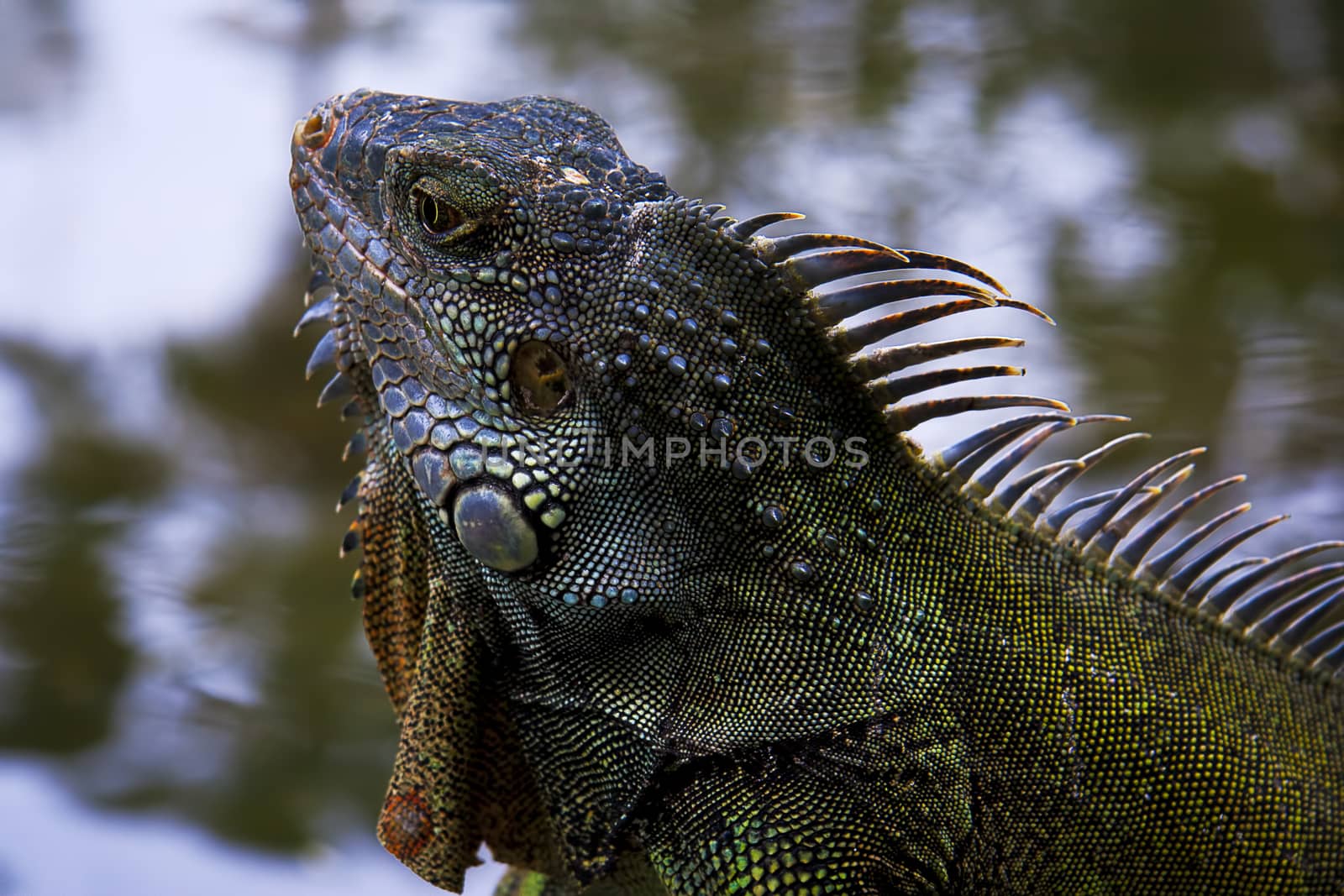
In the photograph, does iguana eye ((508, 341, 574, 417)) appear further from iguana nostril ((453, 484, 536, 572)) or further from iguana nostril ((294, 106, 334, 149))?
iguana nostril ((294, 106, 334, 149))

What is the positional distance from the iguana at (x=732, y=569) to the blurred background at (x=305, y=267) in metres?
2.27

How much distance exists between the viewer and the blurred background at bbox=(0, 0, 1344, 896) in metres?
4.86

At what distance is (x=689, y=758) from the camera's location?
229 centimetres

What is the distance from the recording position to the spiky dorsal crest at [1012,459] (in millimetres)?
2318

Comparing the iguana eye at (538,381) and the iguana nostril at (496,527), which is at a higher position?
the iguana eye at (538,381)

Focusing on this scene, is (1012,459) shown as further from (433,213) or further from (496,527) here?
(433,213)

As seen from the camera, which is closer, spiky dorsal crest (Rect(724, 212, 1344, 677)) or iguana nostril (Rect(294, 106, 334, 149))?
spiky dorsal crest (Rect(724, 212, 1344, 677))

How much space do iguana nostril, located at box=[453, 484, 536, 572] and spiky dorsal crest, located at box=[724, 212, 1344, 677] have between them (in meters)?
0.69

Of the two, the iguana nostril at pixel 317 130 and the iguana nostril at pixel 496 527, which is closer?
the iguana nostril at pixel 496 527

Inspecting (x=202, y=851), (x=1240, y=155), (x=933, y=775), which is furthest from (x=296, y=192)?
(x=1240, y=155)

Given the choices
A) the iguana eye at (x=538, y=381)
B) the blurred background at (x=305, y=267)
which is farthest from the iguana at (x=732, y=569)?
the blurred background at (x=305, y=267)

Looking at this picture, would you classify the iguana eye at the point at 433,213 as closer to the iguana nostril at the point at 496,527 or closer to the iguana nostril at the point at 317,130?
the iguana nostril at the point at 317,130

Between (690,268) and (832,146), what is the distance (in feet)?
24.4

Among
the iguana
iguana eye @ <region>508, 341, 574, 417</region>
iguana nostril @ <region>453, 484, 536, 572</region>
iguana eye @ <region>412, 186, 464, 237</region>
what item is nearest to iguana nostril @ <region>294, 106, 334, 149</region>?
the iguana
